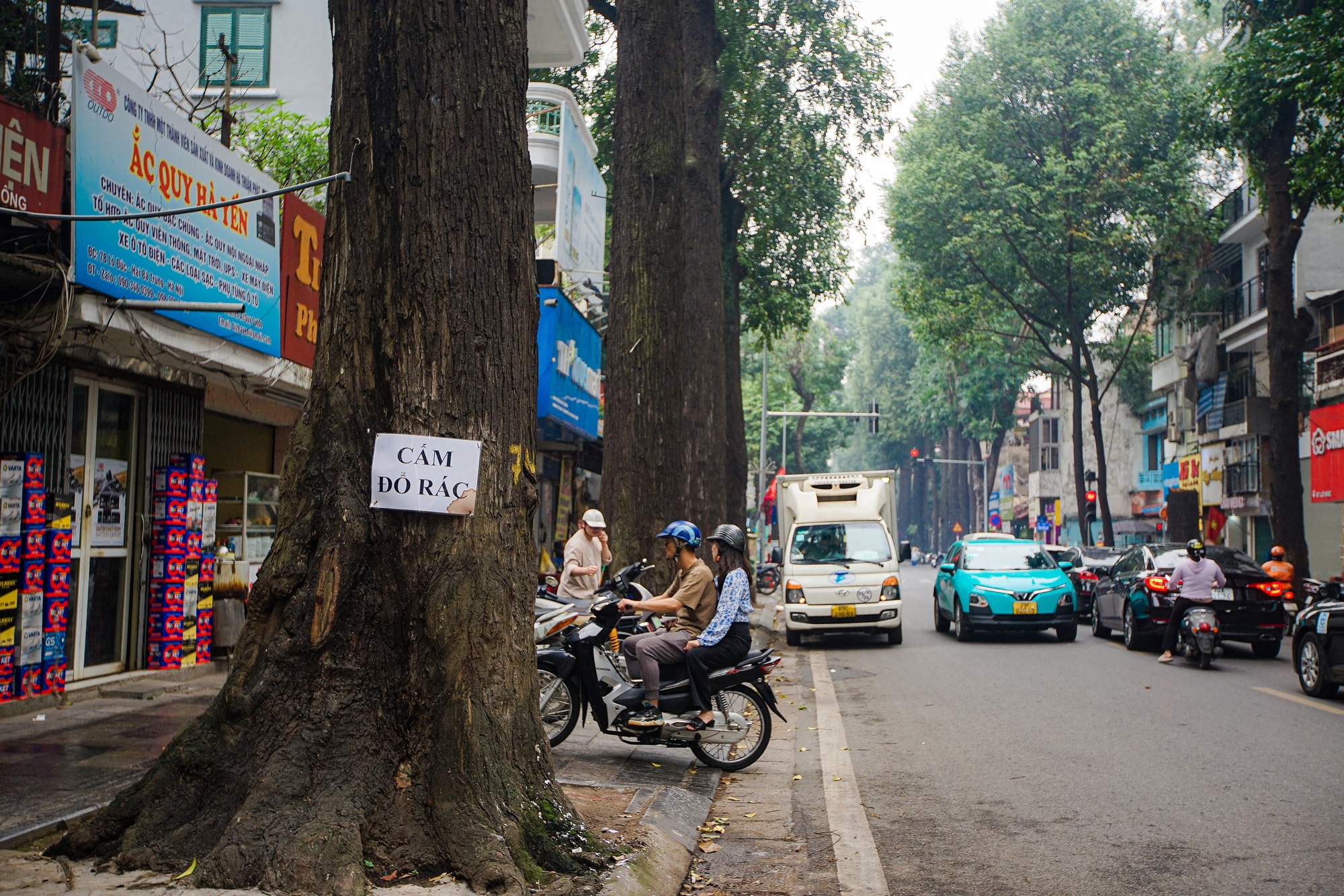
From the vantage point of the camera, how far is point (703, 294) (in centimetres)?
1434

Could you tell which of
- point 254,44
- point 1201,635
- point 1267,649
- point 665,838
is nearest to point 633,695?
point 665,838

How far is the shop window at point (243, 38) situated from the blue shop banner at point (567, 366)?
5240mm

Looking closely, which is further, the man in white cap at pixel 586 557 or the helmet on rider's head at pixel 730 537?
the man in white cap at pixel 586 557

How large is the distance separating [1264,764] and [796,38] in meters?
20.8

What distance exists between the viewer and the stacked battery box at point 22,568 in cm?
861

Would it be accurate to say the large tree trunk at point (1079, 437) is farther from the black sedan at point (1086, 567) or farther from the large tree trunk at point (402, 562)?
the large tree trunk at point (402, 562)

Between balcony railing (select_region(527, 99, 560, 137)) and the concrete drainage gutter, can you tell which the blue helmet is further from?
balcony railing (select_region(527, 99, 560, 137))

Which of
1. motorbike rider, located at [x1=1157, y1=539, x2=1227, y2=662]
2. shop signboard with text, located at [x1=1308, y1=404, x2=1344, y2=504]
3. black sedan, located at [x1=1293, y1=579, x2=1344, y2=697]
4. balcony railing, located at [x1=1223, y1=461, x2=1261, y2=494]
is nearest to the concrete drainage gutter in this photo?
black sedan, located at [x1=1293, y1=579, x2=1344, y2=697]

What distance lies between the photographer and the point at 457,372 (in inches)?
199

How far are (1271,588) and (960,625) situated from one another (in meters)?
4.58

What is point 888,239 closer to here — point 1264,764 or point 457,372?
point 1264,764

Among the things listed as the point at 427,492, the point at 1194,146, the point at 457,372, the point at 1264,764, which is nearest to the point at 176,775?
the point at 427,492

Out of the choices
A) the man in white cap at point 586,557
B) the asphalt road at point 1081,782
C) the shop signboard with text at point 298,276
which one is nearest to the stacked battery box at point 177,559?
the shop signboard with text at point 298,276

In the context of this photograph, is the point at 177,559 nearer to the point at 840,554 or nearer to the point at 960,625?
the point at 840,554
